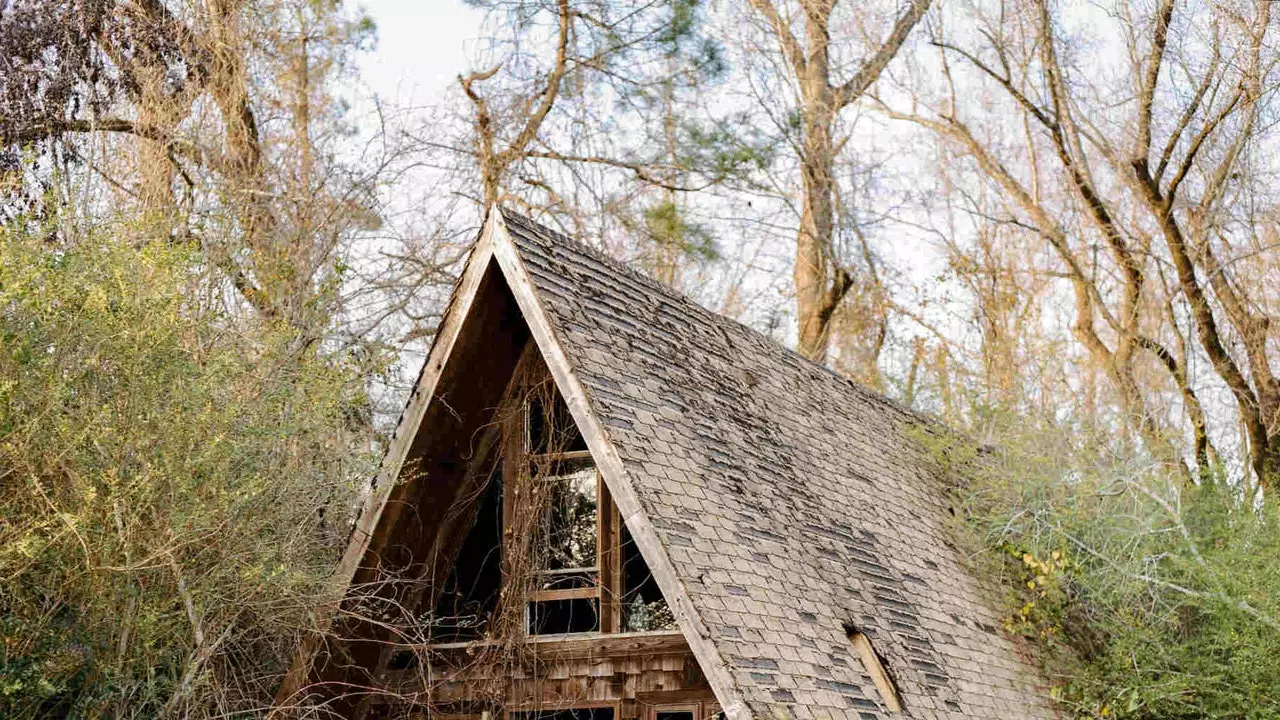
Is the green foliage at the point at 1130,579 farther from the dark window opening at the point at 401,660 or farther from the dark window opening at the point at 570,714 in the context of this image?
the dark window opening at the point at 401,660

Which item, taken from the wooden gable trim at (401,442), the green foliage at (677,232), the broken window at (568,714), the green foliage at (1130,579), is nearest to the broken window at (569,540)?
the broken window at (568,714)

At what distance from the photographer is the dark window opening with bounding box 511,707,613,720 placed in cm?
1023

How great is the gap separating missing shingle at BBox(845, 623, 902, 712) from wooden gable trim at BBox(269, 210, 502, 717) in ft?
11.0

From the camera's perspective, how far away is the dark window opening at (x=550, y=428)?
10.6 meters

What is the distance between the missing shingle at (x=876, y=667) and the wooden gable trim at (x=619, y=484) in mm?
1378

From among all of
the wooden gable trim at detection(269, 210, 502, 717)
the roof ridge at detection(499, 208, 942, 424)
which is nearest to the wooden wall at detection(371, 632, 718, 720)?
the wooden gable trim at detection(269, 210, 502, 717)

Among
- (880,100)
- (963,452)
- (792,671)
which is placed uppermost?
(880,100)

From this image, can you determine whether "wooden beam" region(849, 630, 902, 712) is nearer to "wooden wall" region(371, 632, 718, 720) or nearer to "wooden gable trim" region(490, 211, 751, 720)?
"wooden wall" region(371, 632, 718, 720)

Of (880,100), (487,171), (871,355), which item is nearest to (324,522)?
(487,171)

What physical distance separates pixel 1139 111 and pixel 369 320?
10.1 meters

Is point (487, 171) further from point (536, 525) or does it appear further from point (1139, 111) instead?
point (536, 525)

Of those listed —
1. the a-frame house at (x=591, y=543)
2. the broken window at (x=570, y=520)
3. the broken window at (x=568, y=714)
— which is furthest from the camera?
the broken window at (x=570, y=520)

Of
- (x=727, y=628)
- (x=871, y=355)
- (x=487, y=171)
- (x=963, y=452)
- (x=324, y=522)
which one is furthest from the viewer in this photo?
(x=871, y=355)

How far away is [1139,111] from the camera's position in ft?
53.3
